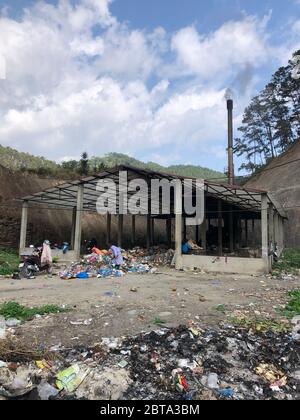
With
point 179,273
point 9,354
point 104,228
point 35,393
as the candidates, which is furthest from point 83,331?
point 104,228

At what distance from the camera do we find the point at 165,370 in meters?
3.71

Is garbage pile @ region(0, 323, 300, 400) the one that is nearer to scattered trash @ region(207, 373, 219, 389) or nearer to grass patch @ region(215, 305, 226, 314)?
scattered trash @ region(207, 373, 219, 389)

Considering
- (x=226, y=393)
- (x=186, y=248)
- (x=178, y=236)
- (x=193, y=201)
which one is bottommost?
(x=226, y=393)

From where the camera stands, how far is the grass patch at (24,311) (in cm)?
549

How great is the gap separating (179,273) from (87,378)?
339 inches

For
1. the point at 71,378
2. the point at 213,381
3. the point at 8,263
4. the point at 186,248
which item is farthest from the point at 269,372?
the point at 8,263

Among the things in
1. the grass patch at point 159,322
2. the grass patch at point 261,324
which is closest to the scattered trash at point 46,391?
the grass patch at point 159,322

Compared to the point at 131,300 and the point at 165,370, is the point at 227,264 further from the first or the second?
the point at 165,370

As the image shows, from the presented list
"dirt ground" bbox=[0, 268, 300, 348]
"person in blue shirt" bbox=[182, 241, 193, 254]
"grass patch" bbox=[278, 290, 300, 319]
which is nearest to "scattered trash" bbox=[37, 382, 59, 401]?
"dirt ground" bbox=[0, 268, 300, 348]

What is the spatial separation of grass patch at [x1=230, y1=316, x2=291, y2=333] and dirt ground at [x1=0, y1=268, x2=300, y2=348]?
0.37 m

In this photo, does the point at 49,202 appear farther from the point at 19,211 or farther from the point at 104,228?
the point at 104,228

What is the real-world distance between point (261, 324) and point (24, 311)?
4139 mm

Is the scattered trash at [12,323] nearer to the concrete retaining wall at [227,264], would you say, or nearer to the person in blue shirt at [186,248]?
the concrete retaining wall at [227,264]

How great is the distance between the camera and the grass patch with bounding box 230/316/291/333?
16.1 ft
